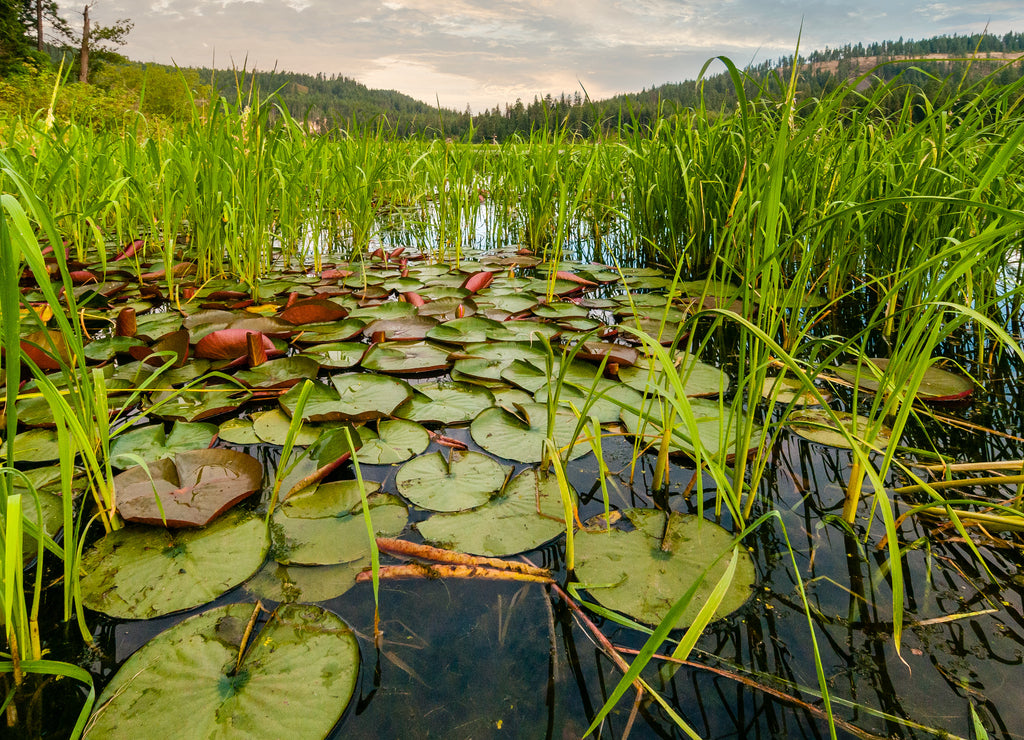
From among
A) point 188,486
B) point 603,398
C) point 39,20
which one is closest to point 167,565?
A: point 188,486

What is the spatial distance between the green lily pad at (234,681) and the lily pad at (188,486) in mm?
229

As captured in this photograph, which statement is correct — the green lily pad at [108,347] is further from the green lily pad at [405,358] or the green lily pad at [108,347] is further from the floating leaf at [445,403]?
the floating leaf at [445,403]

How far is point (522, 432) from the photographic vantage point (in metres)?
1.25

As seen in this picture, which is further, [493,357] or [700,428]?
[493,357]

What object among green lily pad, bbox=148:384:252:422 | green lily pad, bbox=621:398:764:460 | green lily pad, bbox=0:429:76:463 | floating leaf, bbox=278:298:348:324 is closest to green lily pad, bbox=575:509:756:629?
green lily pad, bbox=621:398:764:460

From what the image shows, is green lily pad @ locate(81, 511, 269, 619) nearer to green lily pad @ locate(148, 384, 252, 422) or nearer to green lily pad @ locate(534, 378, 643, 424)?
green lily pad @ locate(148, 384, 252, 422)

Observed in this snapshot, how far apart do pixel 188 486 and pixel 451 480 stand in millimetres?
492

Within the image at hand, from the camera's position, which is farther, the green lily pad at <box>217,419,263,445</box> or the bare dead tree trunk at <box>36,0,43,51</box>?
the bare dead tree trunk at <box>36,0,43,51</box>

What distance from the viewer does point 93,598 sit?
77cm

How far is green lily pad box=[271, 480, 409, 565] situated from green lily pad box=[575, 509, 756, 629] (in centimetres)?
35

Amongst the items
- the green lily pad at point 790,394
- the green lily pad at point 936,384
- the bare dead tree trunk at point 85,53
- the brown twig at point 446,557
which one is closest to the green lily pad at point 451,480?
the brown twig at point 446,557

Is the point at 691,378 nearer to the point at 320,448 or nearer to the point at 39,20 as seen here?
the point at 320,448

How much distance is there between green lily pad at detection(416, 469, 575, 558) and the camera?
35.0 inches

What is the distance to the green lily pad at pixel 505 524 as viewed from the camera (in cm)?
89
